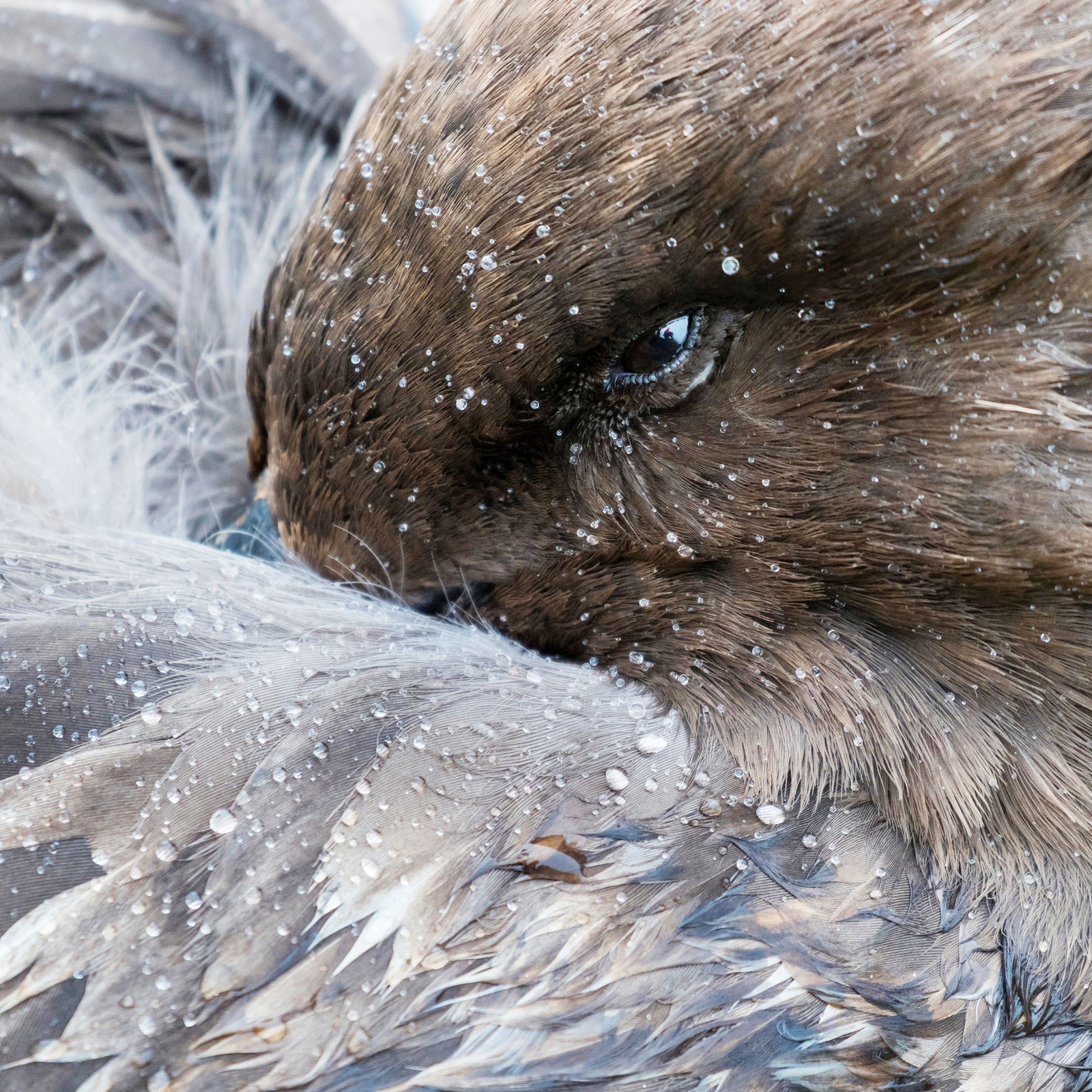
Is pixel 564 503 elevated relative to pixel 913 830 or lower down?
elevated

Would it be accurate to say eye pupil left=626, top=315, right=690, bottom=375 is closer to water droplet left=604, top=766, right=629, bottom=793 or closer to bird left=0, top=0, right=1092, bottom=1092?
bird left=0, top=0, right=1092, bottom=1092

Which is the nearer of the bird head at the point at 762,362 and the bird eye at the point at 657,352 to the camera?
the bird head at the point at 762,362

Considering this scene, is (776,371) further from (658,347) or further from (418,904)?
(418,904)

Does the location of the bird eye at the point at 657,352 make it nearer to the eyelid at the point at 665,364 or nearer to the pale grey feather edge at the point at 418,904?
the eyelid at the point at 665,364

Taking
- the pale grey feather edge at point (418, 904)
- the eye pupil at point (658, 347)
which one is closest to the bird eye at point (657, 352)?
the eye pupil at point (658, 347)

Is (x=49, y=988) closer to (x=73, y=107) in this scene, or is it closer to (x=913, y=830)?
(x=913, y=830)

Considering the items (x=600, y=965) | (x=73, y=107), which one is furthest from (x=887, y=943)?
(x=73, y=107)
